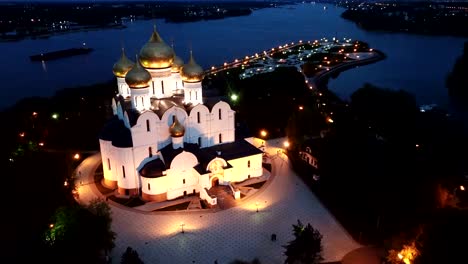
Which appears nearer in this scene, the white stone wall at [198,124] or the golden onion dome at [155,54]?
the golden onion dome at [155,54]

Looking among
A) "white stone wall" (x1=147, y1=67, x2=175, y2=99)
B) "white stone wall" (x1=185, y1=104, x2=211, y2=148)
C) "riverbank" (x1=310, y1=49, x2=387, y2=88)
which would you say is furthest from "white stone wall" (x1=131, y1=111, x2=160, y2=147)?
"riverbank" (x1=310, y1=49, x2=387, y2=88)

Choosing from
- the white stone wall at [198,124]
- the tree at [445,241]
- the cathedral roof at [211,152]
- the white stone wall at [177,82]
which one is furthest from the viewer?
the white stone wall at [177,82]

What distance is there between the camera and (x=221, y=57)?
56.8 m

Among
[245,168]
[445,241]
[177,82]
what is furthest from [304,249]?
[177,82]

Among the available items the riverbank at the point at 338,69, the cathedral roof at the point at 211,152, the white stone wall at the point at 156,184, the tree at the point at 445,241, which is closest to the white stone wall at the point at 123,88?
the cathedral roof at the point at 211,152

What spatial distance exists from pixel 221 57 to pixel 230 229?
1742 inches

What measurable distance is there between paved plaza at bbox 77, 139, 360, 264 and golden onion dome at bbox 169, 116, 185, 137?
11.1 feet

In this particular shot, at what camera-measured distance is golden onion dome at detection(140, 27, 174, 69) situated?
58.4ft

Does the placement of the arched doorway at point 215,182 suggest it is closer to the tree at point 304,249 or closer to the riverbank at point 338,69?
the tree at point 304,249

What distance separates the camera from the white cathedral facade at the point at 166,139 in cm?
1686

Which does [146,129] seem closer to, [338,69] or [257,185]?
[257,185]

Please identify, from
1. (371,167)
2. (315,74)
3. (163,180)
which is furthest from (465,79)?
(163,180)

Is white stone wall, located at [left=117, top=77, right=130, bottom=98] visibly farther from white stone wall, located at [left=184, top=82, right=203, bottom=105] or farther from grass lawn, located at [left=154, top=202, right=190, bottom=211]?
grass lawn, located at [left=154, top=202, right=190, bottom=211]

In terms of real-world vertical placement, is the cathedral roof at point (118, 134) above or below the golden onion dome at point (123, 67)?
below
